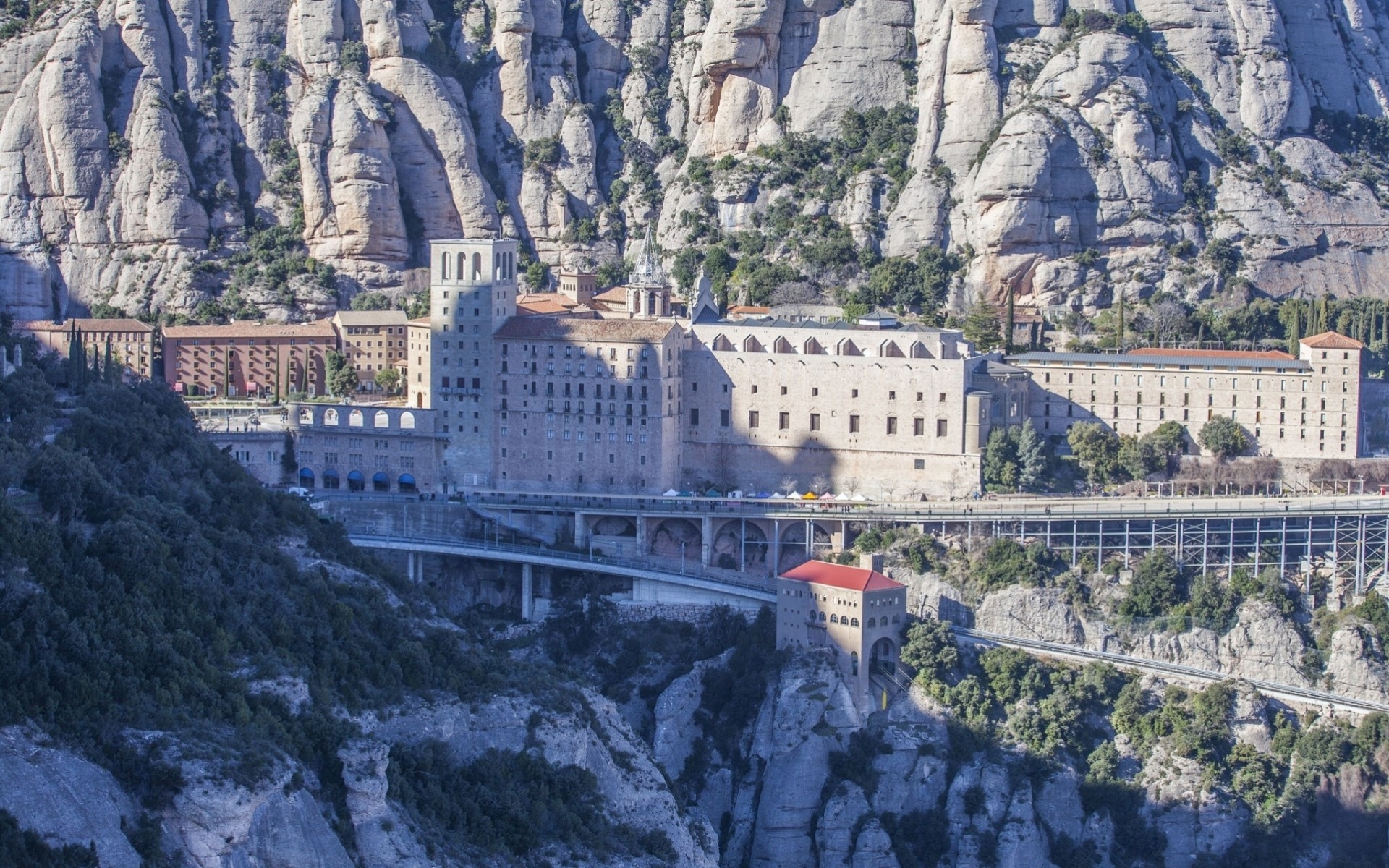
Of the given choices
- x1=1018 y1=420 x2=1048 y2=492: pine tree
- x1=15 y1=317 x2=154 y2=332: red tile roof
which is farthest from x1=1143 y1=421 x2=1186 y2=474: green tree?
x1=15 y1=317 x2=154 y2=332: red tile roof

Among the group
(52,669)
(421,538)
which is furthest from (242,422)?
(52,669)

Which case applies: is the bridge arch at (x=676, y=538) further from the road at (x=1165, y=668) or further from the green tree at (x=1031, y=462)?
the green tree at (x=1031, y=462)

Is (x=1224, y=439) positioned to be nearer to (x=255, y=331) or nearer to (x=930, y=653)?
(x=930, y=653)

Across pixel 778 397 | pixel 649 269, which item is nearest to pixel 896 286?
pixel 649 269

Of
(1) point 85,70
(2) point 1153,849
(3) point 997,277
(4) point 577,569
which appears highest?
(1) point 85,70

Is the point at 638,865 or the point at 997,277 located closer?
the point at 638,865

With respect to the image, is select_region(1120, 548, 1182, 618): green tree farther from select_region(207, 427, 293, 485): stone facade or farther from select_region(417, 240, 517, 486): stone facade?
select_region(207, 427, 293, 485): stone facade

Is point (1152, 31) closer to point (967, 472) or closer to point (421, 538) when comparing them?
point (967, 472)

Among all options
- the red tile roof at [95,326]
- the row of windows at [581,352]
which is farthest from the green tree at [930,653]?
the red tile roof at [95,326]
